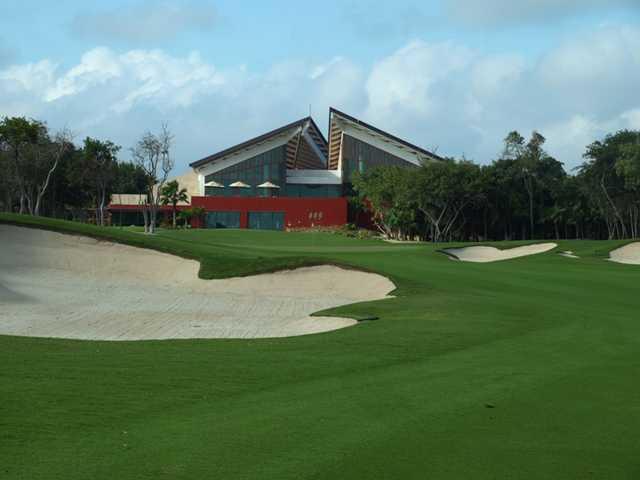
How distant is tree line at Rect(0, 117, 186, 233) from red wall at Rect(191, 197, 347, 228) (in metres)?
3.39

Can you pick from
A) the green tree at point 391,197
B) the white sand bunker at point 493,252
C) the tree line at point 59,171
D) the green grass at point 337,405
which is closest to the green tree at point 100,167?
the tree line at point 59,171

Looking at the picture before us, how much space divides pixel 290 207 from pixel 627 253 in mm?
43767

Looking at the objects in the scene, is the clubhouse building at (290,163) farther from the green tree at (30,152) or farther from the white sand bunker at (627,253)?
the white sand bunker at (627,253)

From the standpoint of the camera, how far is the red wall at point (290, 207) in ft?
267

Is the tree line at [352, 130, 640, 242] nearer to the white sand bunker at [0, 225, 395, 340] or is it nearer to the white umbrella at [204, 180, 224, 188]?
the white umbrella at [204, 180, 224, 188]

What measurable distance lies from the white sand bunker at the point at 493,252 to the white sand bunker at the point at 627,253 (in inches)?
114

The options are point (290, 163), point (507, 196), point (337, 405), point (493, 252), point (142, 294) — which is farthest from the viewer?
point (290, 163)

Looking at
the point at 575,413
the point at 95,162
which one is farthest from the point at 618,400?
the point at 95,162

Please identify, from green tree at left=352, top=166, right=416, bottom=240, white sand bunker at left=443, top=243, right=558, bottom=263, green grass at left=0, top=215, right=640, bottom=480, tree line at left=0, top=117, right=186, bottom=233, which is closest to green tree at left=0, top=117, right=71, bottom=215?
tree line at left=0, top=117, right=186, bottom=233

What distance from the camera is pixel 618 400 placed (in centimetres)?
841

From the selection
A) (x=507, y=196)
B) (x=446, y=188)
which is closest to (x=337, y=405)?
→ (x=446, y=188)

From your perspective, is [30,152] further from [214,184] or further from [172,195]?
[214,184]

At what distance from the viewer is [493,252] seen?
4250 cm

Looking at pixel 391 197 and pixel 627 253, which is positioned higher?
pixel 391 197
